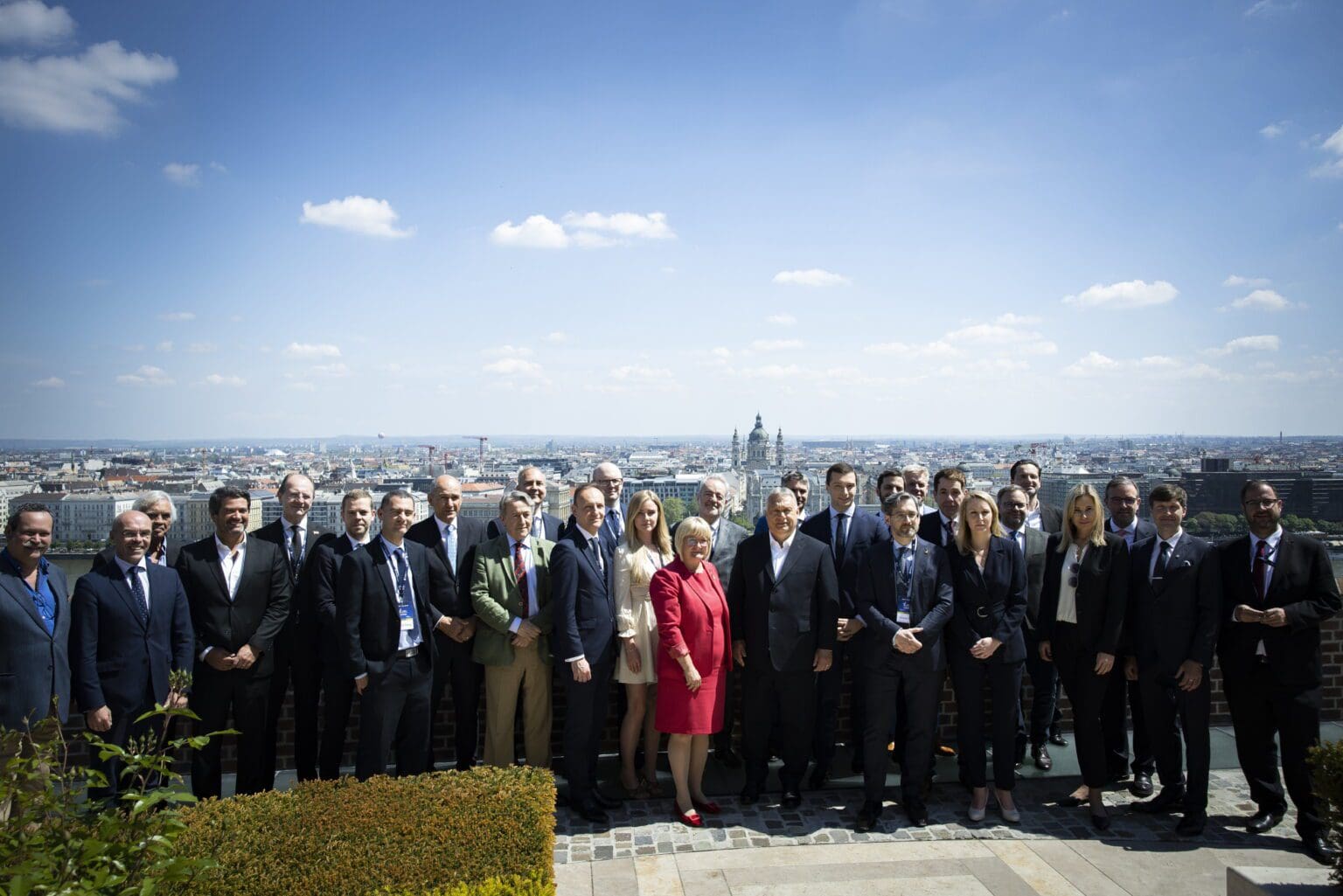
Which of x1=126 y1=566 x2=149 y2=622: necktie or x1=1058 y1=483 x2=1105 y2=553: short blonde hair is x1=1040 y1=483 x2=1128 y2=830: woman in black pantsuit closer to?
x1=1058 y1=483 x2=1105 y2=553: short blonde hair

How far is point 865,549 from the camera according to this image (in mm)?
5273

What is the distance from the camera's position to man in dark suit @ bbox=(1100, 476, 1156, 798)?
5.53m

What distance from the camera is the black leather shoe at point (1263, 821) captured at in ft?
16.0

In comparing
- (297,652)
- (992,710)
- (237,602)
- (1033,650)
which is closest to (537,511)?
(297,652)

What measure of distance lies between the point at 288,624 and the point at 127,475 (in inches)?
4098

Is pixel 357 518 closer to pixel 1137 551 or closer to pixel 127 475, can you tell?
pixel 1137 551

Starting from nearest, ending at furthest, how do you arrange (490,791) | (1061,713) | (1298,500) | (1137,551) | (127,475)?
(490,791) < (1137,551) < (1061,713) < (1298,500) < (127,475)

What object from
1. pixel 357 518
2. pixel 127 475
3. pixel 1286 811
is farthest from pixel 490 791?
pixel 127 475

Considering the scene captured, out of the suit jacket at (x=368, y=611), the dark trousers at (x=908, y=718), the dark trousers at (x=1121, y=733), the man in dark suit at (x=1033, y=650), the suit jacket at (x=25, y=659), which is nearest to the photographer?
the suit jacket at (x=25, y=659)

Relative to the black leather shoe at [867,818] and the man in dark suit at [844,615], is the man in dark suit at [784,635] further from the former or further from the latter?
the black leather shoe at [867,818]

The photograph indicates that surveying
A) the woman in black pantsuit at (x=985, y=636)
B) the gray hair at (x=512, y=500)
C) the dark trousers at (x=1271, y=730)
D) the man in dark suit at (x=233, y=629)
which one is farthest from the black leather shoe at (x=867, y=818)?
the man in dark suit at (x=233, y=629)

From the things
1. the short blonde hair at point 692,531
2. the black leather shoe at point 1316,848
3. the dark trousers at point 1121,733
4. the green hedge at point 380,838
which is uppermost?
the short blonde hair at point 692,531

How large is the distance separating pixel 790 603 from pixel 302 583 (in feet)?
10.3

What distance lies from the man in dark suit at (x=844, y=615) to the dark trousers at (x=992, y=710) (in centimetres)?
63
